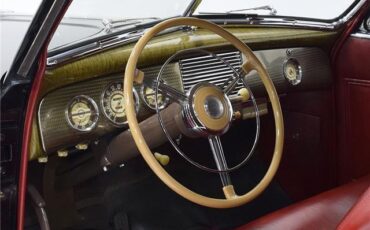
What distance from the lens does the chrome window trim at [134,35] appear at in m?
1.32

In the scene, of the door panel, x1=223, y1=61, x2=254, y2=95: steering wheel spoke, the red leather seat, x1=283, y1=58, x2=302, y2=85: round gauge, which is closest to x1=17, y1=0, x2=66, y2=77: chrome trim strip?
x1=223, y1=61, x2=254, y2=95: steering wheel spoke

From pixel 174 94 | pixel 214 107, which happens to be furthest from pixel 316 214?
pixel 174 94

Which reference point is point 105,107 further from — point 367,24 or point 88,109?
point 367,24

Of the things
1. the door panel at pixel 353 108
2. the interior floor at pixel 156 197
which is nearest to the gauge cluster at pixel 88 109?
the interior floor at pixel 156 197

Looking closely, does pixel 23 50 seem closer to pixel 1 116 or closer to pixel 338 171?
pixel 1 116

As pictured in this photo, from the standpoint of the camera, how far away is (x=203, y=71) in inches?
65.3

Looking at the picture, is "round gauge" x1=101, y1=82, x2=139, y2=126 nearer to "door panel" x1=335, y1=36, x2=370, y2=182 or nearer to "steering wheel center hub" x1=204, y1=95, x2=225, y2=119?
"steering wheel center hub" x1=204, y1=95, x2=225, y2=119

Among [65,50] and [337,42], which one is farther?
[337,42]

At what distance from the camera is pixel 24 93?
1.13 meters

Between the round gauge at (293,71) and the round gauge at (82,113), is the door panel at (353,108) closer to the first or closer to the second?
Answer: the round gauge at (293,71)

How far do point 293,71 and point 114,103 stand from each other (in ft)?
2.98

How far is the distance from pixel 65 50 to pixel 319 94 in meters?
1.30

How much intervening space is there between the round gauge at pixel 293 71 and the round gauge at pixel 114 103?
0.78 metres

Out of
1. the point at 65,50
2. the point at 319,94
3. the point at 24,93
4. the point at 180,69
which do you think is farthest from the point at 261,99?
the point at 24,93
